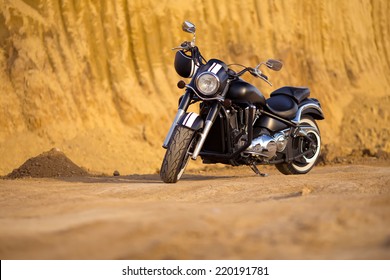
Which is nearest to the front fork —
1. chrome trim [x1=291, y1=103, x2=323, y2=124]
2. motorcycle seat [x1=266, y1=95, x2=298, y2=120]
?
motorcycle seat [x1=266, y1=95, x2=298, y2=120]

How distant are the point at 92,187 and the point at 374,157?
7972 mm

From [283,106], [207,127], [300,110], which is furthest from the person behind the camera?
[300,110]

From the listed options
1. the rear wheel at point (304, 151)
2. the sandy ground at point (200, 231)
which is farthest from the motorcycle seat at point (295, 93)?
the sandy ground at point (200, 231)

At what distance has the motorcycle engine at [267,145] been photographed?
24.9ft

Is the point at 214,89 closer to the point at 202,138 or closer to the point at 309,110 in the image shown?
the point at 202,138

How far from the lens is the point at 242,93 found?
7.44m

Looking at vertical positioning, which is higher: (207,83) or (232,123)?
(207,83)

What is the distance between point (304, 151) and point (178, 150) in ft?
7.62

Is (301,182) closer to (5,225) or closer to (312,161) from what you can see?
(312,161)

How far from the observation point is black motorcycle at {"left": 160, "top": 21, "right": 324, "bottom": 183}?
22.8 feet

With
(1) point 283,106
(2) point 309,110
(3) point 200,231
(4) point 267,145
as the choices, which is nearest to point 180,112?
(4) point 267,145

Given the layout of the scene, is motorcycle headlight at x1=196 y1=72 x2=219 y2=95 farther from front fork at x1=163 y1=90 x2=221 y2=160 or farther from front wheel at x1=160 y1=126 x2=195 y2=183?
front wheel at x1=160 y1=126 x2=195 y2=183

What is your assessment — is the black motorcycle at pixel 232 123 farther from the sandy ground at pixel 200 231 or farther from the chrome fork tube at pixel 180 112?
the sandy ground at pixel 200 231

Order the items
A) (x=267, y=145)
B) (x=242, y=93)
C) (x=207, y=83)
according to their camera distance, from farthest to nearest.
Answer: (x=267, y=145)
(x=242, y=93)
(x=207, y=83)
